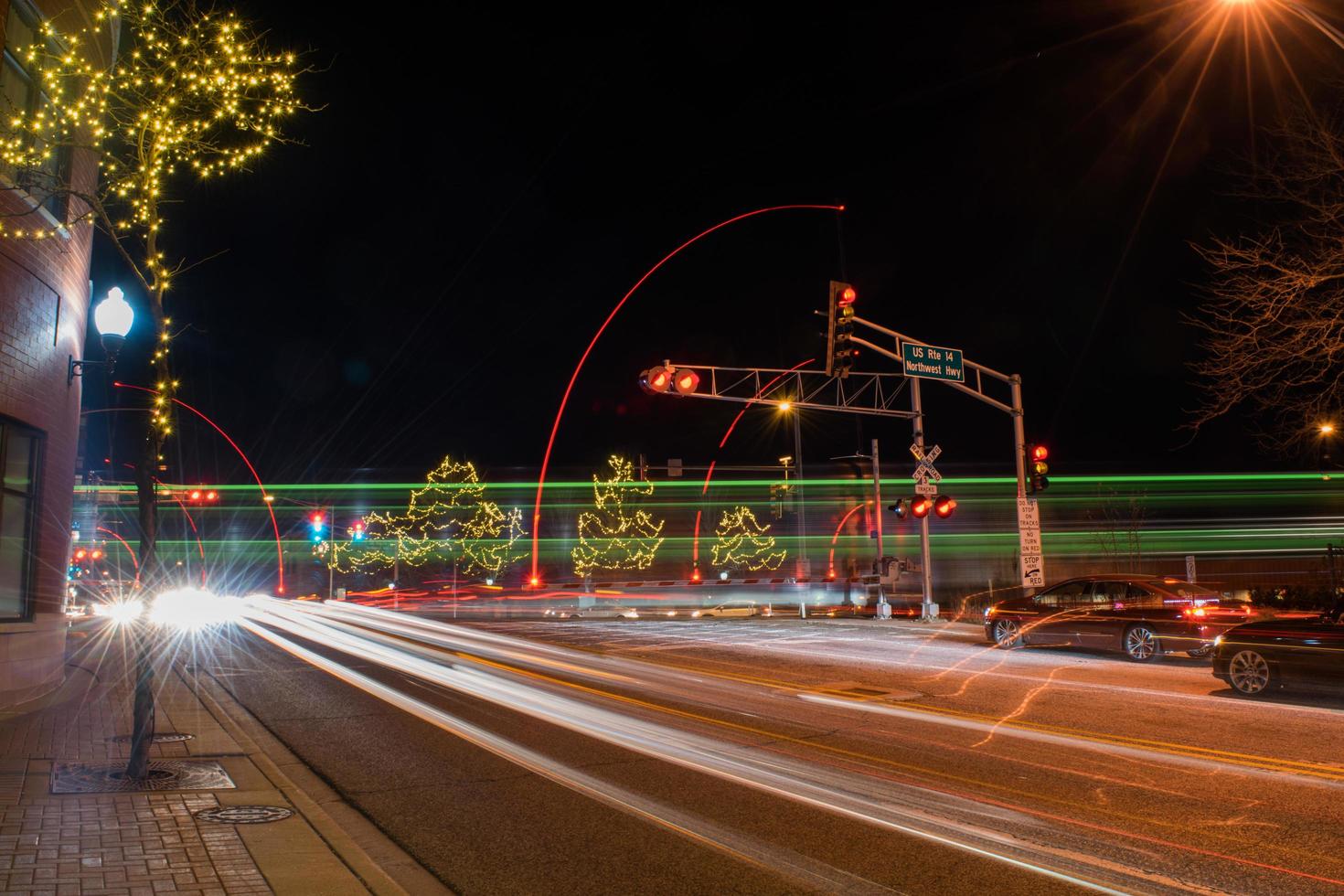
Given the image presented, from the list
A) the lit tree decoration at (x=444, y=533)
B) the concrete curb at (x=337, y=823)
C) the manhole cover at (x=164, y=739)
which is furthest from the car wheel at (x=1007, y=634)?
the lit tree decoration at (x=444, y=533)

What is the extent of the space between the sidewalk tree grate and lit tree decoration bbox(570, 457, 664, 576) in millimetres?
51691

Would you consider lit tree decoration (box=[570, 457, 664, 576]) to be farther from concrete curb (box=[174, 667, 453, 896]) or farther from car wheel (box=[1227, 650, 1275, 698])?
concrete curb (box=[174, 667, 453, 896])

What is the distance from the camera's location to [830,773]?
8234mm

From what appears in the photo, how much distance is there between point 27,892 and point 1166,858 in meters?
6.47

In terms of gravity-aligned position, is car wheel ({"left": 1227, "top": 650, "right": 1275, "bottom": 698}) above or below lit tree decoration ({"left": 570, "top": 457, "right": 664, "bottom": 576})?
below

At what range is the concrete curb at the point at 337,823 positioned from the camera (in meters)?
5.51

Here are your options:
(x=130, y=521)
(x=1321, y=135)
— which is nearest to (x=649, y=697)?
(x=1321, y=135)

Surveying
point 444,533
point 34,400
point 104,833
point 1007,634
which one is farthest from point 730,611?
point 104,833

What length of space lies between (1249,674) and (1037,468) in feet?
35.9

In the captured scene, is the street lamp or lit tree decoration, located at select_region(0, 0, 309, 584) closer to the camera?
lit tree decoration, located at select_region(0, 0, 309, 584)

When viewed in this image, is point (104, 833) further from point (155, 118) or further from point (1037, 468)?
point (1037, 468)

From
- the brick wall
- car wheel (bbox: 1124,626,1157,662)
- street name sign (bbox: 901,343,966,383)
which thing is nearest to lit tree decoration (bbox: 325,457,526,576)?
street name sign (bbox: 901,343,966,383)

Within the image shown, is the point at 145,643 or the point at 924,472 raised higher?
the point at 924,472

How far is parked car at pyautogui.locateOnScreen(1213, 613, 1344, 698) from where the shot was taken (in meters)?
11.6
